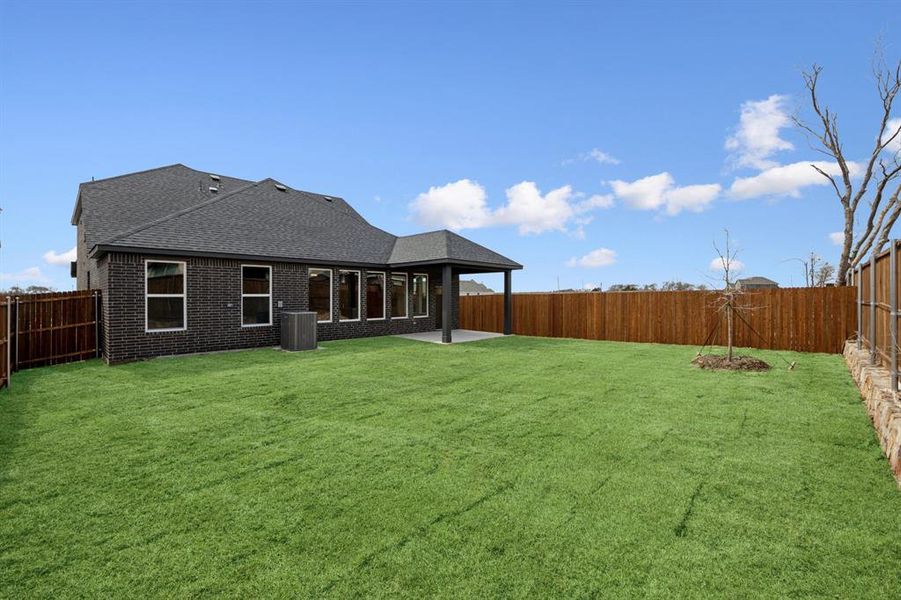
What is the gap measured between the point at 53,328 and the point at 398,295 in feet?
32.9

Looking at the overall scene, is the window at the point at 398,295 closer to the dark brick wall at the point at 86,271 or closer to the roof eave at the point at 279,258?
the roof eave at the point at 279,258

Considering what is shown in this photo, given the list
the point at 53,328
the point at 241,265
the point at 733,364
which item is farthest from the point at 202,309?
the point at 733,364

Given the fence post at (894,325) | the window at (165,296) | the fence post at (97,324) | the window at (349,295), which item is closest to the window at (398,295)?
the window at (349,295)

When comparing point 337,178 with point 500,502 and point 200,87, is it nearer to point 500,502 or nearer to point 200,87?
point 200,87

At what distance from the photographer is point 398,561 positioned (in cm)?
243

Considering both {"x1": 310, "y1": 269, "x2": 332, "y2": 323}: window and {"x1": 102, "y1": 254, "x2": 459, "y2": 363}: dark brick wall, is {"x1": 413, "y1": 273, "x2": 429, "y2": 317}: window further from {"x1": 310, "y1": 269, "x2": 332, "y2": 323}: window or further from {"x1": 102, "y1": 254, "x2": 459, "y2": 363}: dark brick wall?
{"x1": 310, "y1": 269, "x2": 332, "y2": 323}: window

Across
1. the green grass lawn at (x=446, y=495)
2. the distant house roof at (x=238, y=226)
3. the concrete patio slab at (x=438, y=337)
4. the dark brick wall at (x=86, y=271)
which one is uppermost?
the distant house roof at (x=238, y=226)

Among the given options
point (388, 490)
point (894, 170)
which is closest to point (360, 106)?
point (388, 490)

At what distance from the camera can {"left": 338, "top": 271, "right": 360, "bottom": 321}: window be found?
14648mm

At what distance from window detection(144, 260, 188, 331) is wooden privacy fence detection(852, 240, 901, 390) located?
45.2 ft

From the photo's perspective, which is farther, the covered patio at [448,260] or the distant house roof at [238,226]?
the covered patio at [448,260]

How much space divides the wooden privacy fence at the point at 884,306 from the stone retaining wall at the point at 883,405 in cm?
18

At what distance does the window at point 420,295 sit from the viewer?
56.5 ft

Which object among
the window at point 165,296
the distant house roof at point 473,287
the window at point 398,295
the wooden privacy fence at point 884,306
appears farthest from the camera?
the distant house roof at point 473,287
